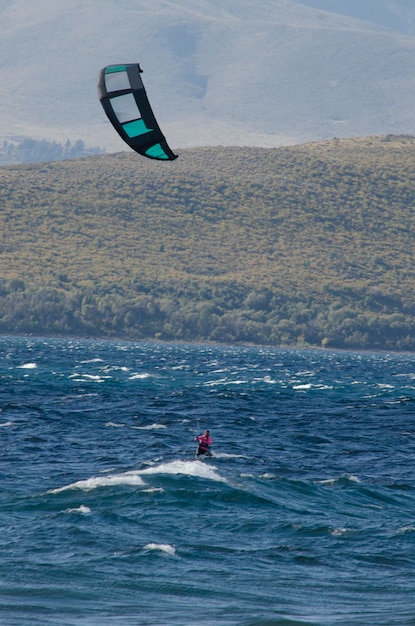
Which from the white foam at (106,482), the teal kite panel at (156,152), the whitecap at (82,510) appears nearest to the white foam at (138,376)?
the white foam at (106,482)

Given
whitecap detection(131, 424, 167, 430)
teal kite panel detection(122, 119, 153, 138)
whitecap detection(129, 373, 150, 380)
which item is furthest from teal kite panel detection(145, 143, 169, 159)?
whitecap detection(129, 373, 150, 380)

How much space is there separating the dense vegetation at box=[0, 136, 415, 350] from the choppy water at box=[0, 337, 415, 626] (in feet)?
383

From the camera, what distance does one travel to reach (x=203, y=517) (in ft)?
86.1

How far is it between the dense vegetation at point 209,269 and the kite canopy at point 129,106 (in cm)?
14061

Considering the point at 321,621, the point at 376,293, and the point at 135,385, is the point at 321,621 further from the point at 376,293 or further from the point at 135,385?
the point at 376,293

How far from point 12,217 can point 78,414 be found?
149556mm

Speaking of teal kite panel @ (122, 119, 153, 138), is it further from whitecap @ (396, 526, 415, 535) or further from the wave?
Answer: whitecap @ (396, 526, 415, 535)

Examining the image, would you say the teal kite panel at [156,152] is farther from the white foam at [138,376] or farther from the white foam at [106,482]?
the white foam at [138,376]

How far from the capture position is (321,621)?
19125 mm

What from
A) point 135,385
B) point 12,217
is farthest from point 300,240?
point 135,385

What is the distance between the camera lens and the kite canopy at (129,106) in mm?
22125

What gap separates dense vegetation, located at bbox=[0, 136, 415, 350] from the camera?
167 meters

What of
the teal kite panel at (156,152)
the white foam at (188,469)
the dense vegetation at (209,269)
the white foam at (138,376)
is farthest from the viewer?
the dense vegetation at (209,269)

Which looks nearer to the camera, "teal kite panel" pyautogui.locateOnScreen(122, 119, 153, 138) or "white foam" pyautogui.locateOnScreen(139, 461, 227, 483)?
"teal kite panel" pyautogui.locateOnScreen(122, 119, 153, 138)
